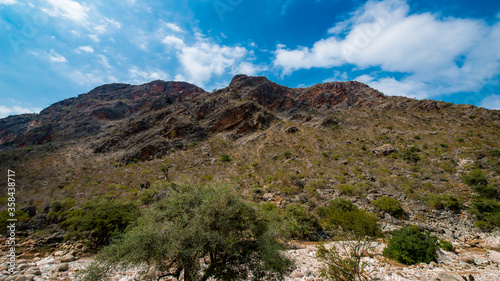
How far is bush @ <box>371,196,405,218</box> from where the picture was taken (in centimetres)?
1524

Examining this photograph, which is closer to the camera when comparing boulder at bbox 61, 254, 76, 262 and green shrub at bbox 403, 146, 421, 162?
boulder at bbox 61, 254, 76, 262

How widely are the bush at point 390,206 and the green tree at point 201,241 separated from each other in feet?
44.5

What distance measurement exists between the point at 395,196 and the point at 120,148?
51.4 meters

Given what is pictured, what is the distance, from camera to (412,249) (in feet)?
31.8

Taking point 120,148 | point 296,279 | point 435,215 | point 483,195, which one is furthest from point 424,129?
point 120,148

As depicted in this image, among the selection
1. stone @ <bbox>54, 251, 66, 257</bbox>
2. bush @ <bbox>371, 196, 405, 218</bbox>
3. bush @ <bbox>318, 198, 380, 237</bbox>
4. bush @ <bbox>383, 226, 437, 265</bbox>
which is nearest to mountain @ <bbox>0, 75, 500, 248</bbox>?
bush @ <bbox>371, 196, 405, 218</bbox>

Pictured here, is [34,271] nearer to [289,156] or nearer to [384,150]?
[289,156]

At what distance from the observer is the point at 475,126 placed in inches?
1232

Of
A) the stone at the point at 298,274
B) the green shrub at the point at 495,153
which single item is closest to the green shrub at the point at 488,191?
the green shrub at the point at 495,153

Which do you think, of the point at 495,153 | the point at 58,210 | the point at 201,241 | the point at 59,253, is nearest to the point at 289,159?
the point at 495,153

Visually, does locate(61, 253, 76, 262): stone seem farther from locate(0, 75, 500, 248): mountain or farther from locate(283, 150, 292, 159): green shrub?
locate(283, 150, 292, 159): green shrub

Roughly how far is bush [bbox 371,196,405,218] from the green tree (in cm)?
1356

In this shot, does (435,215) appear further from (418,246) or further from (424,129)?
(424,129)

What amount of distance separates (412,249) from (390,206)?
6.71 meters
